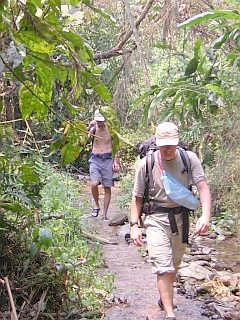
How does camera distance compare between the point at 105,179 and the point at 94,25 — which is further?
the point at 94,25

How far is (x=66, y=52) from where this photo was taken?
2209mm

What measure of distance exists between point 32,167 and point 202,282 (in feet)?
11.2

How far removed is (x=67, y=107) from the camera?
2.29m

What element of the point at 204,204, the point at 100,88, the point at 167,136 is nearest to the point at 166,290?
the point at 204,204

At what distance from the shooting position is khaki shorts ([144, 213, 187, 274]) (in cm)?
454

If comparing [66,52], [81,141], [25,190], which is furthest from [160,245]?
[66,52]

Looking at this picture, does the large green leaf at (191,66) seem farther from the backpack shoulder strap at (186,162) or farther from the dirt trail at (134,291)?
the dirt trail at (134,291)

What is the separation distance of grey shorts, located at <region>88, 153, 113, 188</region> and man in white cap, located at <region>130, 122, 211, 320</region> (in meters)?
4.16

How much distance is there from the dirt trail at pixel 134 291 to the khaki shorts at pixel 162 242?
1.63 feet

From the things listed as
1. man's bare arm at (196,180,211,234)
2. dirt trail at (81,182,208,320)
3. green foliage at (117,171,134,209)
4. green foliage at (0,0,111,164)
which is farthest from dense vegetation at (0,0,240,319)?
green foliage at (117,171,134,209)

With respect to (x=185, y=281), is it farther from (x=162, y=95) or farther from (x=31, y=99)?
(x=31, y=99)

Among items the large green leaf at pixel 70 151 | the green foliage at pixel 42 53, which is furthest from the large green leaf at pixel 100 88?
the large green leaf at pixel 70 151

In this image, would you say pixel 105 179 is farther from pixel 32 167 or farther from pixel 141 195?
pixel 32 167

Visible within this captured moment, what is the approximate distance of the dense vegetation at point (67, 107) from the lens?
6.93ft
